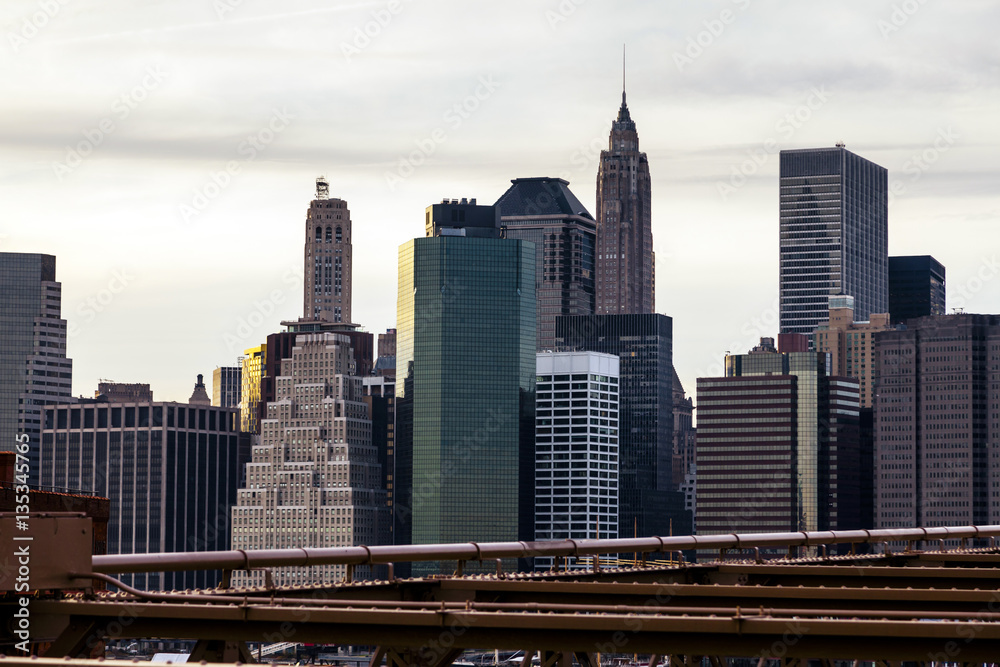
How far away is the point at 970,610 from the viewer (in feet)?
76.1

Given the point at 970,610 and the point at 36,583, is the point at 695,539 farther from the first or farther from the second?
the point at 36,583

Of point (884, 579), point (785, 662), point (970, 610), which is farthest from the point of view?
point (884, 579)

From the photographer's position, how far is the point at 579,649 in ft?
61.5

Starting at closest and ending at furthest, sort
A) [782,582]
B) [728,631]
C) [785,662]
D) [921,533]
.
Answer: [728,631] < [785,662] < [782,582] < [921,533]

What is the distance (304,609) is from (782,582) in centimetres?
1393

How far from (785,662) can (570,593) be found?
4377 millimetres

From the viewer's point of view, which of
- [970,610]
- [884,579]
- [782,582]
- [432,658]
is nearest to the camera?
[432,658]

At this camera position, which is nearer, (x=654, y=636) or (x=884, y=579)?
(x=654, y=636)

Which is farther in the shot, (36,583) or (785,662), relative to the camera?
(785,662)

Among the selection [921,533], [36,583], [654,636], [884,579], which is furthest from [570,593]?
[921,533]

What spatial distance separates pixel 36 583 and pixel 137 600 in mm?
1633

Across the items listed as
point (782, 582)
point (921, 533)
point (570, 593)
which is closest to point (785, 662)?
point (570, 593)

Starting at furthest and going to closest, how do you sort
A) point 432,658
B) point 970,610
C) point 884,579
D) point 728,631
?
1. point 884,579
2. point 970,610
3. point 432,658
4. point 728,631

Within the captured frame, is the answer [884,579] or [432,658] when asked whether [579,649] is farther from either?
[884,579]
